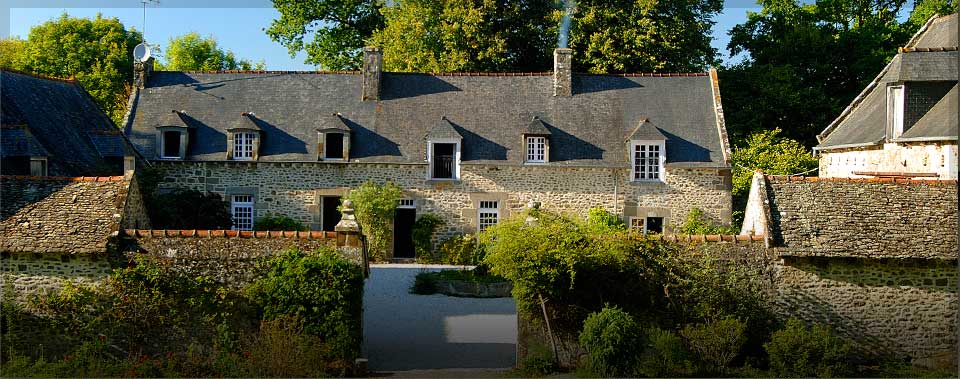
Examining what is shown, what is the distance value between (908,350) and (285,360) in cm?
911

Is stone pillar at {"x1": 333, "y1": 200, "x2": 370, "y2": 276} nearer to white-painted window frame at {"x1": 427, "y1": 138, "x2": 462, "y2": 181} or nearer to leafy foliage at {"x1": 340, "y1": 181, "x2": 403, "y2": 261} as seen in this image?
leafy foliage at {"x1": 340, "y1": 181, "x2": 403, "y2": 261}

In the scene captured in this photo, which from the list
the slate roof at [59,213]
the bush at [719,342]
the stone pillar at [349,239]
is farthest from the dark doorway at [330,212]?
the bush at [719,342]

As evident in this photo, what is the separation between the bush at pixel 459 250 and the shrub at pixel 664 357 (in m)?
11.3

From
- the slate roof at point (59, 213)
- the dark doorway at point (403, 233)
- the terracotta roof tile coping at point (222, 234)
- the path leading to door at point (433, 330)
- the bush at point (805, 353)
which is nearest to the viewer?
the bush at point (805, 353)

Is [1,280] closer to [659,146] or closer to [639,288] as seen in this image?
[639,288]

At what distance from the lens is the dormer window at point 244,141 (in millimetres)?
25672

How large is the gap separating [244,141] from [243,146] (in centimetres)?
14

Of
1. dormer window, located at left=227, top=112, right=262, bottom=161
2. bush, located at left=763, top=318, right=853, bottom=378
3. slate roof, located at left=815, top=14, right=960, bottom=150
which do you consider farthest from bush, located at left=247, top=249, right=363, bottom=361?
dormer window, located at left=227, top=112, right=262, bottom=161

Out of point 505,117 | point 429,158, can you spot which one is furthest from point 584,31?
point 429,158

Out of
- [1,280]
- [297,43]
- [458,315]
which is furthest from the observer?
[297,43]

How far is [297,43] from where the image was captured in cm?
3919

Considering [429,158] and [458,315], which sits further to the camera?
[429,158]

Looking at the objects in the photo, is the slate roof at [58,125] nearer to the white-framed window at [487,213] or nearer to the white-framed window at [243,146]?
the white-framed window at [243,146]

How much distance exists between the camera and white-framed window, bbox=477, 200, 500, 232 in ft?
84.6
